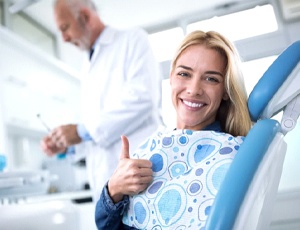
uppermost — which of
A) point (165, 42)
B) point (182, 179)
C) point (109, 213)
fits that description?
point (165, 42)

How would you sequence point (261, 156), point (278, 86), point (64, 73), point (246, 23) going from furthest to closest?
point (64, 73)
point (246, 23)
point (278, 86)
point (261, 156)

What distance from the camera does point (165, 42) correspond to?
2.84 meters

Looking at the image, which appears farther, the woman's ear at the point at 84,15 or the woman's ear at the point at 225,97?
the woman's ear at the point at 84,15

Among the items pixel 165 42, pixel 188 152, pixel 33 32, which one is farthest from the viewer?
pixel 33 32

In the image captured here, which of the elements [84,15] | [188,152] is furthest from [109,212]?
[84,15]

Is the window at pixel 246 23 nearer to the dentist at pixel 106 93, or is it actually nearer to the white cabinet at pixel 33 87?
the dentist at pixel 106 93

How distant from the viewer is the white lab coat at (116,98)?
162cm

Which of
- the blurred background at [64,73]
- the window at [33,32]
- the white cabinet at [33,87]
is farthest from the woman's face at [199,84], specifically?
the window at [33,32]

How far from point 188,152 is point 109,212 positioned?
0.89 feet

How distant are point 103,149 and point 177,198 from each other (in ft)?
2.83

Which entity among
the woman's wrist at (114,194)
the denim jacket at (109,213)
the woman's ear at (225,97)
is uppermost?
the woman's ear at (225,97)

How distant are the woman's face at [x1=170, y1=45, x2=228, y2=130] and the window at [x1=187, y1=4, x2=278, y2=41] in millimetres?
1395

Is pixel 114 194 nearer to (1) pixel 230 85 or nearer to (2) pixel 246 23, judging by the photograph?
(1) pixel 230 85

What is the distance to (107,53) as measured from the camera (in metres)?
1.85
